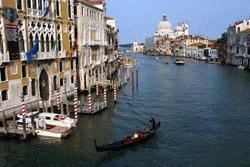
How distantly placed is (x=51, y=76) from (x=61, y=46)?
2.68 metres

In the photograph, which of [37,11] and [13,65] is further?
[37,11]

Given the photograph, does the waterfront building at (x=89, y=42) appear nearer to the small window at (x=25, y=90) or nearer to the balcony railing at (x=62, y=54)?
the balcony railing at (x=62, y=54)

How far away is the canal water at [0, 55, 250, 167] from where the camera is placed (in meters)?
14.9

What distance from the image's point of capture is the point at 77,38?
29.5 meters

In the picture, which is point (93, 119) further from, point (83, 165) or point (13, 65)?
point (83, 165)

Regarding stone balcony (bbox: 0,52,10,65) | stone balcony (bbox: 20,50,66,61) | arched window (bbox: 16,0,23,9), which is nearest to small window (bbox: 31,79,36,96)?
stone balcony (bbox: 20,50,66,61)

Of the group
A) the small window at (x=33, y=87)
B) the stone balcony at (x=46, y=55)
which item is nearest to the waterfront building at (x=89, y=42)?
the stone balcony at (x=46, y=55)

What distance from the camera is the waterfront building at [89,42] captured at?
97.1ft

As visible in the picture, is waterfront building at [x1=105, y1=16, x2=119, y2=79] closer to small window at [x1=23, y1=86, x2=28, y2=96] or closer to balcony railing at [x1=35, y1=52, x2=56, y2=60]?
balcony railing at [x1=35, y1=52, x2=56, y2=60]

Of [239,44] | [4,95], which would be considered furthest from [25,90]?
[239,44]

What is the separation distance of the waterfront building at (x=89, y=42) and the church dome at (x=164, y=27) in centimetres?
14329

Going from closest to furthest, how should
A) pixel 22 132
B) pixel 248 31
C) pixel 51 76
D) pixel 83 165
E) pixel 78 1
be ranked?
1. pixel 83 165
2. pixel 22 132
3. pixel 51 76
4. pixel 78 1
5. pixel 248 31

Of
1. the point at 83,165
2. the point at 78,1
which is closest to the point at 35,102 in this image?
the point at 83,165

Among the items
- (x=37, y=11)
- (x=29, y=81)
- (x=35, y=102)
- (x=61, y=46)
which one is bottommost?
(x=35, y=102)
